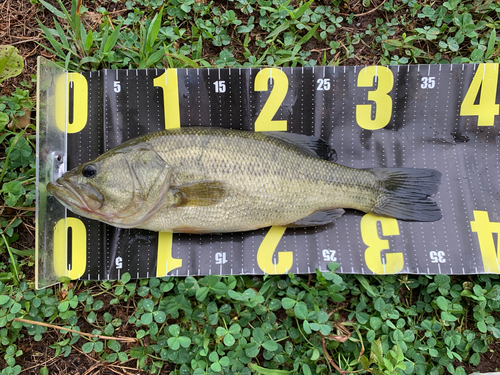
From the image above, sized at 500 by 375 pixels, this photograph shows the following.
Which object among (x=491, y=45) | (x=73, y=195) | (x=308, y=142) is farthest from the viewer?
(x=491, y=45)

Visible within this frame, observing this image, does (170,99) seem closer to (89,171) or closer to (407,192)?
(89,171)

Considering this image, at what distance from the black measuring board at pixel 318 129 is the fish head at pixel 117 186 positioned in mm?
539

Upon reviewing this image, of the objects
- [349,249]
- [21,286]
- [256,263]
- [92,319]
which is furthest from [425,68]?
[21,286]

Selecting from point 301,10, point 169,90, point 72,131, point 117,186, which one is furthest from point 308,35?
point 72,131

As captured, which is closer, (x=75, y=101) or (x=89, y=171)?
(x=89, y=171)

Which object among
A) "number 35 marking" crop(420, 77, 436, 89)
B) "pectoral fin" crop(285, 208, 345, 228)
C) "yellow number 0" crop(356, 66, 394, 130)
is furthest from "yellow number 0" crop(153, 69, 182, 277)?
"number 35 marking" crop(420, 77, 436, 89)

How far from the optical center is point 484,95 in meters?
3.12

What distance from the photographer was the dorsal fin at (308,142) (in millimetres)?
3020

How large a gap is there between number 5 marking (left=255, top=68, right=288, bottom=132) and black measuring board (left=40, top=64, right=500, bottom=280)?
10 millimetres

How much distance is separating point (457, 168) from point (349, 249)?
1.41 m

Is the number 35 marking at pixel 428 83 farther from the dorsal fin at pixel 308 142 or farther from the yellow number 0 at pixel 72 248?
the yellow number 0 at pixel 72 248

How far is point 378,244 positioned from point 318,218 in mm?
696

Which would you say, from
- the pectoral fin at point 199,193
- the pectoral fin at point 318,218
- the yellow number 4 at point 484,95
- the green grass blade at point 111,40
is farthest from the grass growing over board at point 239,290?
the pectoral fin at point 199,193

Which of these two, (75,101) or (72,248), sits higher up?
(75,101)
